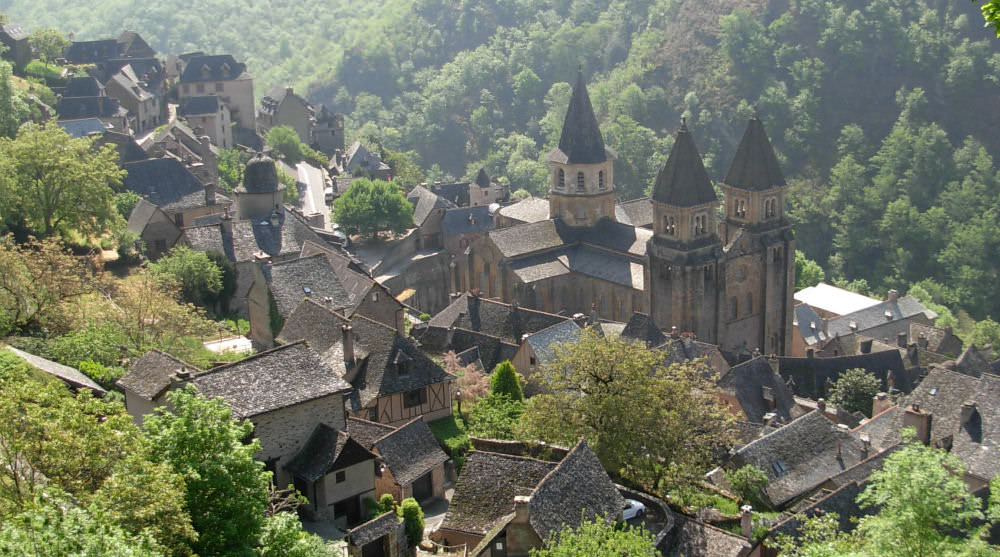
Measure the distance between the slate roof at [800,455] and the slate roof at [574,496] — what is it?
38.7 ft

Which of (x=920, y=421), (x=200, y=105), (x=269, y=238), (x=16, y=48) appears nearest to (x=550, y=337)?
(x=920, y=421)

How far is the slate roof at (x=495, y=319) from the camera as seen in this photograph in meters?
56.1

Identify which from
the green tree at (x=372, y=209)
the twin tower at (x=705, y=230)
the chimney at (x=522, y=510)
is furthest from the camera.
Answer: the green tree at (x=372, y=209)

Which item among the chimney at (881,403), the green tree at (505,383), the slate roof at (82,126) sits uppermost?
the slate roof at (82,126)

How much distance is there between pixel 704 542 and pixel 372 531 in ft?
32.3

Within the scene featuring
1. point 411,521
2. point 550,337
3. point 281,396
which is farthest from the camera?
point 550,337

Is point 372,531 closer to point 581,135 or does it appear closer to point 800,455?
point 800,455

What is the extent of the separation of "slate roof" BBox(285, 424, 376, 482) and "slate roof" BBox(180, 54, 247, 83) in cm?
7269

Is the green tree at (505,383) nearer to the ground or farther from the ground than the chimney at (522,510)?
nearer to the ground

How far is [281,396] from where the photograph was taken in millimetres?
34531

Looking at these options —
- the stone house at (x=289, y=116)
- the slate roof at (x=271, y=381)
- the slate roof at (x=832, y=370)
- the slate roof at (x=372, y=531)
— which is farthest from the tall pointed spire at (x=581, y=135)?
the stone house at (x=289, y=116)

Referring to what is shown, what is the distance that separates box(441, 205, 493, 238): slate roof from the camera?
80312mm

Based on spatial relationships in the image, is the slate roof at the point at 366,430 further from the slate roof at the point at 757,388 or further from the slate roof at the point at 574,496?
the slate roof at the point at 757,388

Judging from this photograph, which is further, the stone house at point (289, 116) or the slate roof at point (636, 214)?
the stone house at point (289, 116)
